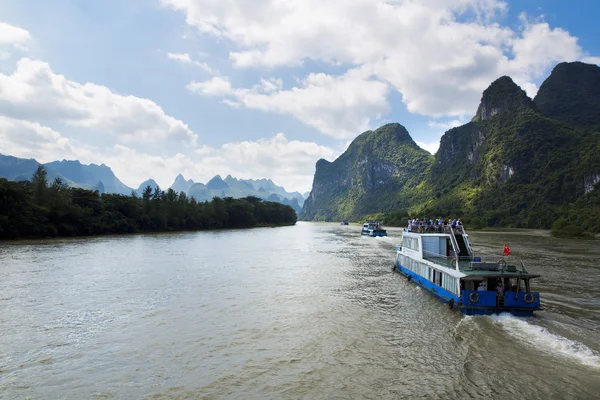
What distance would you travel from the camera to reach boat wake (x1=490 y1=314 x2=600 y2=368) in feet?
47.4

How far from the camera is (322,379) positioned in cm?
1259

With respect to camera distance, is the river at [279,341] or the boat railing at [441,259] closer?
the river at [279,341]

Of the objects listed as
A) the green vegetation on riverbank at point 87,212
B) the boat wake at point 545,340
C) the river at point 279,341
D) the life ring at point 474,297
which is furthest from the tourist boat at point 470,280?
the green vegetation on riverbank at point 87,212

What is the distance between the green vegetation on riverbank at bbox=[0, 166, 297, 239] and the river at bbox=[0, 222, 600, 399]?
41.5 metres

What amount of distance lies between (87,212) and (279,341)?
8022 centimetres

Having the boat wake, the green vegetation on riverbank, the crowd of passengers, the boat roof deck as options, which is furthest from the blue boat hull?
the green vegetation on riverbank

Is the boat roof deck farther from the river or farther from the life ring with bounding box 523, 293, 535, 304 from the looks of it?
the river

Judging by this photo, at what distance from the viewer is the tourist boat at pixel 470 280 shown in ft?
65.0

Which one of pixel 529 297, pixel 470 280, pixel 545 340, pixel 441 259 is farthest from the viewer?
pixel 441 259

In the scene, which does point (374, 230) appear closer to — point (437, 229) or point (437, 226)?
point (437, 226)

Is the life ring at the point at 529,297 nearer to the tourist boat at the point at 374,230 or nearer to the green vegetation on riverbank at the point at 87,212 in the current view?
the tourist boat at the point at 374,230

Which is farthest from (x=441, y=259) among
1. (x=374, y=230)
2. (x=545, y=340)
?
(x=374, y=230)

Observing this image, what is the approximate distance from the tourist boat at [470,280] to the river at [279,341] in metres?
0.77

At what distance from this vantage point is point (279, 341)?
16406 mm
